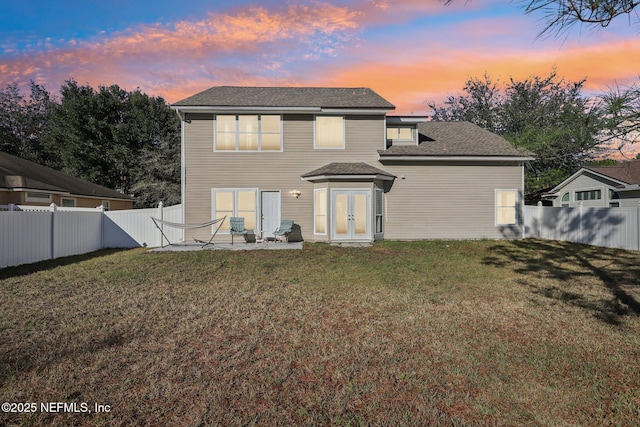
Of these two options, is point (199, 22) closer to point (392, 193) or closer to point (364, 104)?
point (364, 104)

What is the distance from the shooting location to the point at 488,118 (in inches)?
1410

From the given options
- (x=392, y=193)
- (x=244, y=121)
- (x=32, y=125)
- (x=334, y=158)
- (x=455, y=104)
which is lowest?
(x=392, y=193)

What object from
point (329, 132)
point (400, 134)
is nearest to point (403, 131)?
point (400, 134)

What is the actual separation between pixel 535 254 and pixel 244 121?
11.5 metres

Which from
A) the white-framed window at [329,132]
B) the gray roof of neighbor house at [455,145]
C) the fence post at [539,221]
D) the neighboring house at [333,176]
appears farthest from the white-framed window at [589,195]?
the white-framed window at [329,132]

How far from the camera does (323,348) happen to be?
3.70m

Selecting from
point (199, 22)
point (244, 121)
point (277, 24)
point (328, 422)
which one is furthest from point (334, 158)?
point (328, 422)

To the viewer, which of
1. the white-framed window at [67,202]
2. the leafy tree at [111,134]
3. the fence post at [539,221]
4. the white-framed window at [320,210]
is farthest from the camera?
the leafy tree at [111,134]

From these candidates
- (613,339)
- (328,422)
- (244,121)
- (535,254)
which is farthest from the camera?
(244,121)

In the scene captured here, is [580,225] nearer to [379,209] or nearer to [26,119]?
[379,209]

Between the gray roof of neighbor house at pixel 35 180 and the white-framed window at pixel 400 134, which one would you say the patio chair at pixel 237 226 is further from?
the gray roof of neighbor house at pixel 35 180

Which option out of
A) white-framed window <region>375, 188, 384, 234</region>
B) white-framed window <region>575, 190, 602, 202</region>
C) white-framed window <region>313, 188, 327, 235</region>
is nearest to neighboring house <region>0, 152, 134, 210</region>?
white-framed window <region>313, 188, 327, 235</region>

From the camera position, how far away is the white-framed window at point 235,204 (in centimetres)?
1342

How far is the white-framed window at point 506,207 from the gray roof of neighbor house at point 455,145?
1.61m
